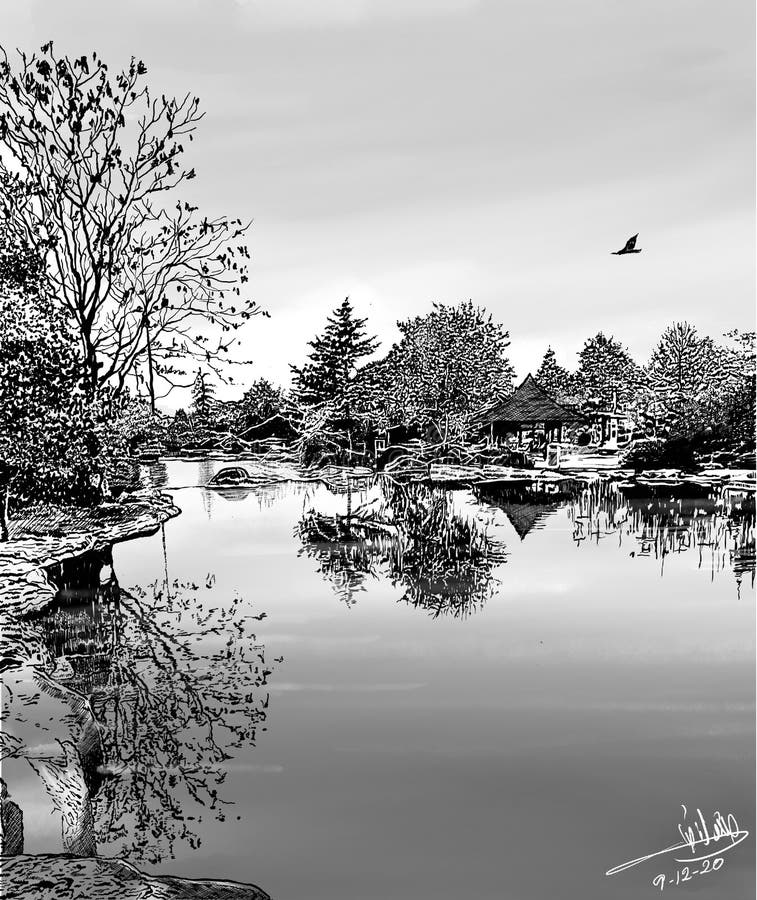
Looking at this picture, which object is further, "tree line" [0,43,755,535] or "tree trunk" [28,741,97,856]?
"tree line" [0,43,755,535]

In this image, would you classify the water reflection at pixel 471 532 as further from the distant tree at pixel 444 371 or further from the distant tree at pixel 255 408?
the distant tree at pixel 255 408

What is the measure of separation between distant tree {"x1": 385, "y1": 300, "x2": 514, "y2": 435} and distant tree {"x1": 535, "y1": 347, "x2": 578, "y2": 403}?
1.95 m

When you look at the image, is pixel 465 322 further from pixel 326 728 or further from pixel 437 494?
pixel 326 728

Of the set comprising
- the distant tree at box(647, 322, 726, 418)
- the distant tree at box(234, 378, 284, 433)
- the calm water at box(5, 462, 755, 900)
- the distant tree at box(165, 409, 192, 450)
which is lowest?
the calm water at box(5, 462, 755, 900)

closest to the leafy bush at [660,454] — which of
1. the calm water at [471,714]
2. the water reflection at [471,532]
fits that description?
the water reflection at [471,532]

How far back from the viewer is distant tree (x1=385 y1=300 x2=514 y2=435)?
2214 cm

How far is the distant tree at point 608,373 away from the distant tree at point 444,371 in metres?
2.38

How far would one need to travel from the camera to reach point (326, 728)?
5.33 m

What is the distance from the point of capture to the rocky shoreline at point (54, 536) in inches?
344

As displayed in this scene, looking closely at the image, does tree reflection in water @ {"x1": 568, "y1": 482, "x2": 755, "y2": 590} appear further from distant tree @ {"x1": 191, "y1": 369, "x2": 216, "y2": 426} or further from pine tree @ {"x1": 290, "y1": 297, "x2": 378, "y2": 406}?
distant tree @ {"x1": 191, "y1": 369, "x2": 216, "y2": 426}

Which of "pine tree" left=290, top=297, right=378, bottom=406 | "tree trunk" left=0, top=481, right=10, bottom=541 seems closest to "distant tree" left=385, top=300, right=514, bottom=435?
"pine tree" left=290, top=297, right=378, bottom=406

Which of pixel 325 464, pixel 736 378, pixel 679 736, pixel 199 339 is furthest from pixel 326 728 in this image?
pixel 325 464

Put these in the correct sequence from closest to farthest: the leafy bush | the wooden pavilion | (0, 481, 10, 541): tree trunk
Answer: (0, 481, 10, 541): tree trunk, the leafy bush, the wooden pavilion

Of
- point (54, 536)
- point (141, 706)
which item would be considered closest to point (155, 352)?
point (54, 536)
